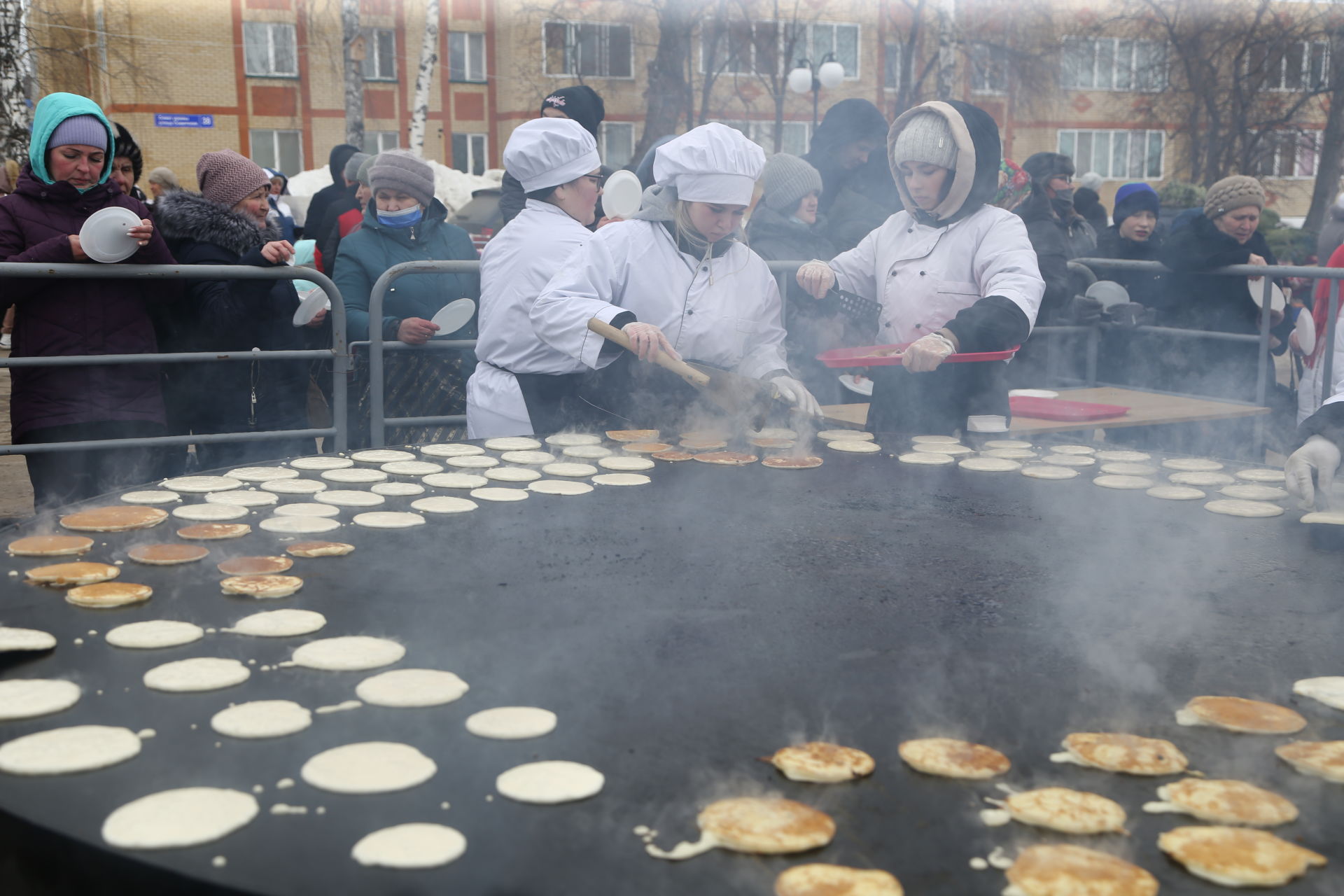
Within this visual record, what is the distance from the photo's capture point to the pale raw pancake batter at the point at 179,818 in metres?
1.01

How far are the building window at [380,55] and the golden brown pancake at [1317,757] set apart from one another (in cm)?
2920

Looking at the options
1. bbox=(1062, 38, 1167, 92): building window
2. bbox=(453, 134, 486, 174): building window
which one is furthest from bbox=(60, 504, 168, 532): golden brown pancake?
bbox=(453, 134, 486, 174): building window

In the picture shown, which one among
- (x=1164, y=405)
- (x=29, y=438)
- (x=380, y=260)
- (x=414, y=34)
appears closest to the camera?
(x=29, y=438)

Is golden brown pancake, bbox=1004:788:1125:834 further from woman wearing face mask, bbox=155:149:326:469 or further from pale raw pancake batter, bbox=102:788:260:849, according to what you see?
woman wearing face mask, bbox=155:149:326:469

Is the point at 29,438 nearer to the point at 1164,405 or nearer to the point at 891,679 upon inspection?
the point at 891,679

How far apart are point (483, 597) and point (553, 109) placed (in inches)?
141

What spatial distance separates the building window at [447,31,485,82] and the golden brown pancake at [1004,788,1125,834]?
2954cm

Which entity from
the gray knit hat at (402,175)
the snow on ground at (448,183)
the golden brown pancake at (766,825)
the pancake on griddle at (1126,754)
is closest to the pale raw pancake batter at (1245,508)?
the pancake on griddle at (1126,754)

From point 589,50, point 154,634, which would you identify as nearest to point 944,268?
point 154,634

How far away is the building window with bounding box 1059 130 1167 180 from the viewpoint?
107 feet

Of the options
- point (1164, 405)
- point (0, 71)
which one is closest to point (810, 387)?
point (1164, 405)

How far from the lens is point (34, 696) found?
128 centimetres

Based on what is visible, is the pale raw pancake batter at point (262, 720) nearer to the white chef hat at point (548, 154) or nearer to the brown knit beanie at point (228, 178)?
the white chef hat at point (548, 154)

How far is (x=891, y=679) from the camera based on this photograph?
1423 millimetres
